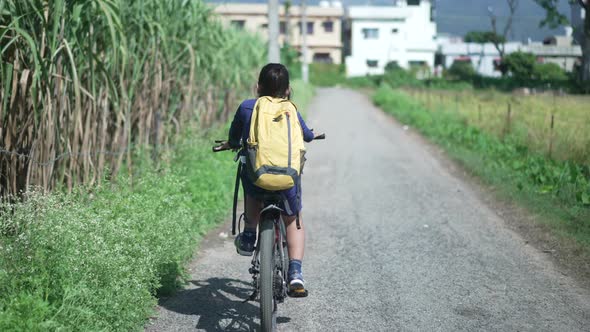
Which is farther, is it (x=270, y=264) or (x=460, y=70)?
(x=460, y=70)

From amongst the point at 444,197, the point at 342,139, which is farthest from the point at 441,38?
the point at 444,197

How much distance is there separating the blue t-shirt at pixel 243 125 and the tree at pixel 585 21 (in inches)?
1148

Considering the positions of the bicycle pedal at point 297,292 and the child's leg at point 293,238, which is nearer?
the bicycle pedal at point 297,292

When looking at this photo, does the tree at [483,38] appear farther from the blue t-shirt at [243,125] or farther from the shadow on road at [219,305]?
the blue t-shirt at [243,125]

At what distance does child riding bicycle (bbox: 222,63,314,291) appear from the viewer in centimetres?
511

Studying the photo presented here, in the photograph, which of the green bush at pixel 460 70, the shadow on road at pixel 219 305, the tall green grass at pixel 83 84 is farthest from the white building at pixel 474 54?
the shadow on road at pixel 219 305

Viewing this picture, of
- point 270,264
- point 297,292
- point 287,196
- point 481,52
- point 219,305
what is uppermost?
point 287,196

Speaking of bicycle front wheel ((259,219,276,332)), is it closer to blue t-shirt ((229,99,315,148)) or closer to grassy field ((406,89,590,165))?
blue t-shirt ((229,99,315,148))

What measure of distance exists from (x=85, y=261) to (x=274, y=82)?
1772 mm

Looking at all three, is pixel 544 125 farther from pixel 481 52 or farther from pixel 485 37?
pixel 481 52

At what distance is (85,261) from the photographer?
4664 millimetres

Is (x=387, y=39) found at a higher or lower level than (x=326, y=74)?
higher

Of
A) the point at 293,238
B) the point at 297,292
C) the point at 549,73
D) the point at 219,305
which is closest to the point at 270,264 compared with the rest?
the point at 297,292

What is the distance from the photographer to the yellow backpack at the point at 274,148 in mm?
4773
